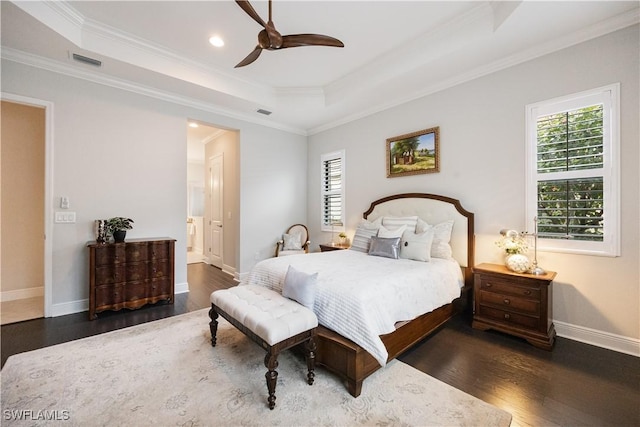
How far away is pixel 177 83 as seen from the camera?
3.73 m

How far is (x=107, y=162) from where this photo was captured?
11.8 feet

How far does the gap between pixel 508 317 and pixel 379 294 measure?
1653 mm

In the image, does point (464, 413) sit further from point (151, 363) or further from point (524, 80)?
point (524, 80)

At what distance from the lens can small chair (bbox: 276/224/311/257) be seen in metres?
5.09

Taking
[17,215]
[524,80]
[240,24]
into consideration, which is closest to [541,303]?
[524,80]

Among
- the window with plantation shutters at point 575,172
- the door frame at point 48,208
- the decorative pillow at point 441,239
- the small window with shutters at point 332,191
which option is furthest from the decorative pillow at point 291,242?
the window with plantation shutters at point 575,172

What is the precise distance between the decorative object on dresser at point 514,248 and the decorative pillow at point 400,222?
102 cm

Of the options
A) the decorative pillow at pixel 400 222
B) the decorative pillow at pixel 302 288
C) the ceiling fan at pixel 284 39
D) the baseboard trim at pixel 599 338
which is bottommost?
the baseboard trim at pixel 599 338

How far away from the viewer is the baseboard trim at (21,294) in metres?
3.73

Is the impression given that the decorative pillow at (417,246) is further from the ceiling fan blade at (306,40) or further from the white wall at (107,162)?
the white wall at (107,162)

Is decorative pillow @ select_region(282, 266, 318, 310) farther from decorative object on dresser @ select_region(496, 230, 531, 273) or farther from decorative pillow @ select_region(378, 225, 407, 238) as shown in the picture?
decorative object on dresser @ select_region(496, 230, 531, 273)

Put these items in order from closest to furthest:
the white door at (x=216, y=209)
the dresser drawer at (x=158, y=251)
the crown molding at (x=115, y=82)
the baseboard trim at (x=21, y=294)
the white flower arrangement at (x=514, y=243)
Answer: the white flower arrangement at (x=514, y=243) → the crown molding at (x=115, y=82) → the dresser drawer at (x=158, y=251) → the baseboard trim at (x=21, y=294) → the white door at (x=216, y=209)

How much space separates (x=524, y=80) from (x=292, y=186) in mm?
4128

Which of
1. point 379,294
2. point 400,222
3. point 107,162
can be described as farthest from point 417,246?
point 107,162
